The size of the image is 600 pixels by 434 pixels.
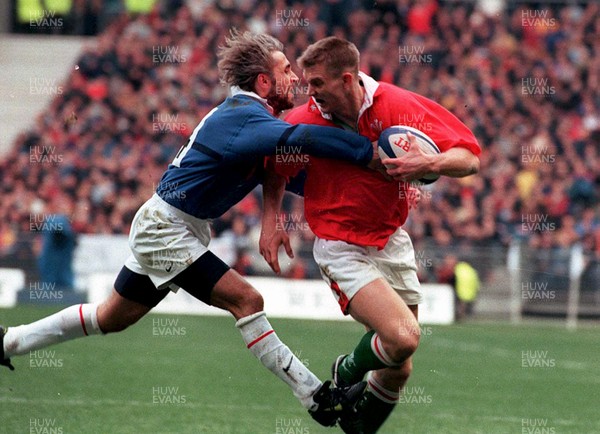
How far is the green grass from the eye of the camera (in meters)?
7.12

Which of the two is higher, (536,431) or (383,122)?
(383,122)

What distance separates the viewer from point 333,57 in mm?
6121

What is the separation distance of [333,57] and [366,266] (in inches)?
46.2

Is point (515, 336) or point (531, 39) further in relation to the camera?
point (531, 39)

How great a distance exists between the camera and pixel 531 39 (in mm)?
21406

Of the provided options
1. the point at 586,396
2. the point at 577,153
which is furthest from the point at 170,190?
the point at 577,153

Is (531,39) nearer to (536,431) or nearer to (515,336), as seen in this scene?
(515,336)

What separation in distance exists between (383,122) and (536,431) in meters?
2.27

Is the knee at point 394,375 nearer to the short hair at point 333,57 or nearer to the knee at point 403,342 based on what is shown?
the knee at point 403,342

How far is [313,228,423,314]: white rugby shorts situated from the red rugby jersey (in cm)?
6

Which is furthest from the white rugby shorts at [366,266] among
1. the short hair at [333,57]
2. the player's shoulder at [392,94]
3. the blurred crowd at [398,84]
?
the blurred crowd at [398,84]

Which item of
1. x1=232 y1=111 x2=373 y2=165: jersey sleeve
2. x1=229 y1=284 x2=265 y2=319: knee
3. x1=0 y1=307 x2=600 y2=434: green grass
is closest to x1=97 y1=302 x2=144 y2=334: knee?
x1=0 y1=307 x2=600 y2=434: green grass

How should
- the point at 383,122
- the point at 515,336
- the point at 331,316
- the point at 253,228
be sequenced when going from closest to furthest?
the point at 383,122
the point at 515,336
the point at 331,316
the point at 253,228

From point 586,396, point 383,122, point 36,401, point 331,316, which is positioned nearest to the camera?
point 383,122
